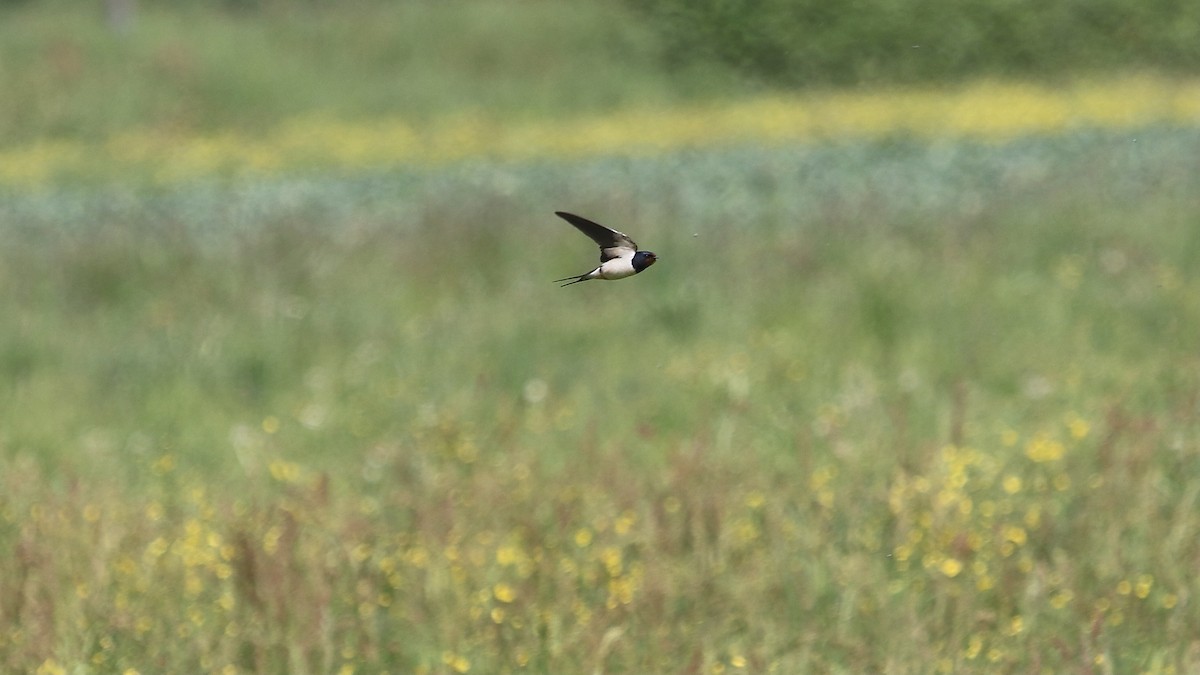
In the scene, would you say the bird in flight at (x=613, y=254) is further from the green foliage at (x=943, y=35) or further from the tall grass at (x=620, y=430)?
the green foliage at (x=943, y=35)

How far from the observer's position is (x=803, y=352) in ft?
21.3

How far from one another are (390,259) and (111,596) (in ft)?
14.0

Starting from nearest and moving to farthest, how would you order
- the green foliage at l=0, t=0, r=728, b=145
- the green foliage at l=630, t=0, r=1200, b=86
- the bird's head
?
the bird's head < the green foliage at l=630, t=0, r=1200, b=86 < the green foliage at l=0, t=0, r=728, b=145

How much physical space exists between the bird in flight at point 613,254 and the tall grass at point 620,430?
6.45 feet

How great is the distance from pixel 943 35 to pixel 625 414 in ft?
56.6

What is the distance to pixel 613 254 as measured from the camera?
178 centimetres

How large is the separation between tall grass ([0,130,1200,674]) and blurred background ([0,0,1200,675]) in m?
0.02

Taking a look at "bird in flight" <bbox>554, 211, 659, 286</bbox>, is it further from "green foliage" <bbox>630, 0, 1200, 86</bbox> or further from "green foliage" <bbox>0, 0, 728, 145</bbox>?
"green foliage" <bbox>0, 0, 728, 145</bbox>

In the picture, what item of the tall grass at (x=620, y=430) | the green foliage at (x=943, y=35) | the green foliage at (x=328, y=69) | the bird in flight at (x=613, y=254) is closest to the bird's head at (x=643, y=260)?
the bird in flight at (x=613, y=254)

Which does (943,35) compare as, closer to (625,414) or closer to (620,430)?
(625,414)

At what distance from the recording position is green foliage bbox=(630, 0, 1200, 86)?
65.6 feet

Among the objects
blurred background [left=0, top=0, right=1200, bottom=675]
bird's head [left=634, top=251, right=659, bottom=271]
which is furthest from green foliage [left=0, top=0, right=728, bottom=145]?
bird's head [left=634, top=251, right=659, bottom=271]

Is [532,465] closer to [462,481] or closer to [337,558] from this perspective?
[462,481]

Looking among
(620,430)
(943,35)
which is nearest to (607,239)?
(620,430)
